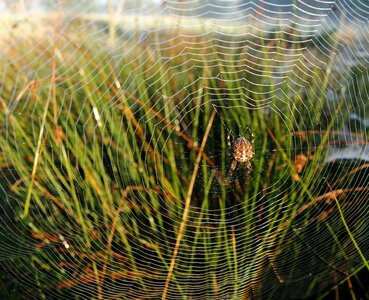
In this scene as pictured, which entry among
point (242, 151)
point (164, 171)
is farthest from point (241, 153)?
point (164, 171)

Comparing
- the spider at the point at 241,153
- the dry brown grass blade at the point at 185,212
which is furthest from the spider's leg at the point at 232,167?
the dry brown grass blade at the point at 185,212

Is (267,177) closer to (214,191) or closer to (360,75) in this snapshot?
(214,191)

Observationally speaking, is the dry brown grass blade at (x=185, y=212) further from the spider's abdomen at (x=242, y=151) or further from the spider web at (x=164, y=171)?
the spider's abdomen at (x=242, y=151)

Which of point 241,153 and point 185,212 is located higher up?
point 241,153

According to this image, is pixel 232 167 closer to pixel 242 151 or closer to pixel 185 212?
pixel 242 151

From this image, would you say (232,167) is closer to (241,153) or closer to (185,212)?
(241,153)

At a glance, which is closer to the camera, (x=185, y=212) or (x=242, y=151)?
(x=185, y=212)

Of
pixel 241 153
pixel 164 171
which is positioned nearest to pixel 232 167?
pixel 241 153

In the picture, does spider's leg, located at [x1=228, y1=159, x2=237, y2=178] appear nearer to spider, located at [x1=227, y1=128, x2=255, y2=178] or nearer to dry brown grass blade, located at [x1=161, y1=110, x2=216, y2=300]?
spider, located at [x1=227, y1=128, x2=255, y2=178]
